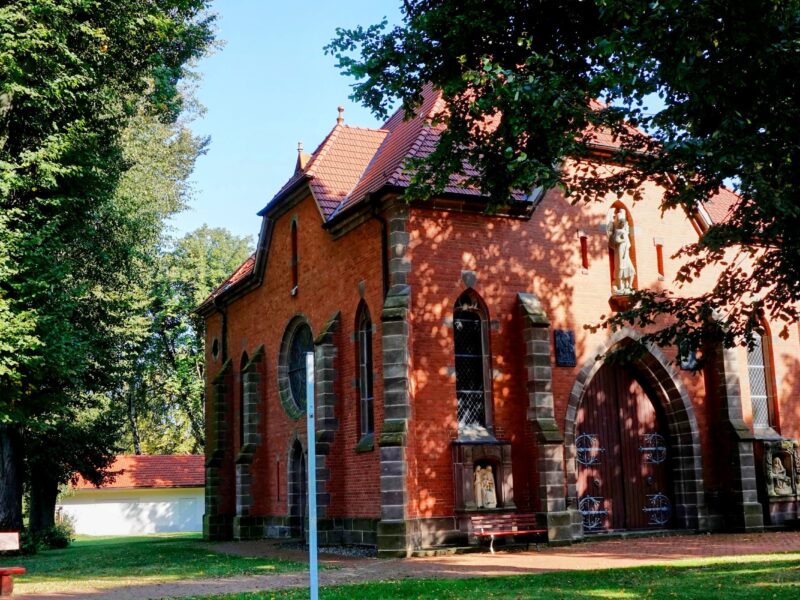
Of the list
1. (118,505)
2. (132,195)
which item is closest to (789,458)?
(132,195)

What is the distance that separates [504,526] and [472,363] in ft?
11.4

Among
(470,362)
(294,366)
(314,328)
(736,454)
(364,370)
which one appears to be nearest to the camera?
(470,362)

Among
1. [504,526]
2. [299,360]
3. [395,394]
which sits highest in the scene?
[299,360]

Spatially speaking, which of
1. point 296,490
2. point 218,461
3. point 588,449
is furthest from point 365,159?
point 218,461

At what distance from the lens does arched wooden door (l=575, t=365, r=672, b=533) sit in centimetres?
2006

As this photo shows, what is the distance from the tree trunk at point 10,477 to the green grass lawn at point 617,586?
1408 cm

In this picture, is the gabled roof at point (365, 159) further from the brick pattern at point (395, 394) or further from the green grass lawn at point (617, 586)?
the green grass lawn at point (617, 586)

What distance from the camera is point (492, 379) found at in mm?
18875

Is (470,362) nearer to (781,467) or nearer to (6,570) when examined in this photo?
(781,467)

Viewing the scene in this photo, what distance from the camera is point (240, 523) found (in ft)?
83.7

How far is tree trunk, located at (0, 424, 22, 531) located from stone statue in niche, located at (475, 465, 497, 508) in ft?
40.6

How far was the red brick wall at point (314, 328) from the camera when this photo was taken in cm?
1928

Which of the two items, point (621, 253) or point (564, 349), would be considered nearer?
point (564, 349)

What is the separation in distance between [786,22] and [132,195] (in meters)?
20.3
